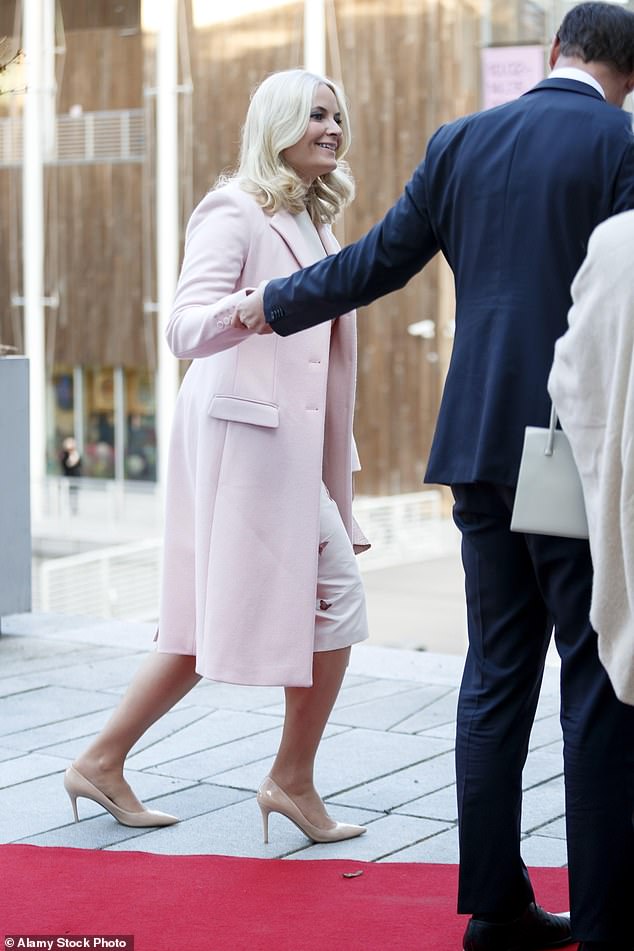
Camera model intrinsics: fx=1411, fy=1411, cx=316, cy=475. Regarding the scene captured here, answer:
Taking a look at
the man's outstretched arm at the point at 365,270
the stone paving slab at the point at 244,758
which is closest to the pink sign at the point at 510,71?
the stone paving slab at the point at 244,758

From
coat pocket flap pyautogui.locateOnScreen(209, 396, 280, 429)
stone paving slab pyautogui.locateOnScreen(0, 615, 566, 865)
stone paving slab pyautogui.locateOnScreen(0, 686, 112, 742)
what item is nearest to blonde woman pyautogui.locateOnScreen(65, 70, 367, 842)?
coat pocket flap pyautogui.locateOnScreen(209, 396, 280, 429)

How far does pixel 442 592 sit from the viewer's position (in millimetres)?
15938

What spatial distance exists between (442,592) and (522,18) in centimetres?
816

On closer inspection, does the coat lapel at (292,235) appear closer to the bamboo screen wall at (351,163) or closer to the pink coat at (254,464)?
the pink coat at (254,464)

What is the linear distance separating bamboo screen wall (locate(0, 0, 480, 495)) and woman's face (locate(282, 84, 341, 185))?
1424 cm

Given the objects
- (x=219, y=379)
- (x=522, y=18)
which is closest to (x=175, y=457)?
(x=219, y=379)

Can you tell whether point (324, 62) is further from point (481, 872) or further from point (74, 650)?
point (481, 872)

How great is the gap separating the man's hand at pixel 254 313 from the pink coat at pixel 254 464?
12.4 inches

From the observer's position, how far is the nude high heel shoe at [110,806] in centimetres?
323

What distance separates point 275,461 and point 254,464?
46mm

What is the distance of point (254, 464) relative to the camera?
304 cm

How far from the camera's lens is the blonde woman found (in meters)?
3.03

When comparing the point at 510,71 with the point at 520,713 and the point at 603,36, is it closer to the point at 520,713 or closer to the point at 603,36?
the point at 603,36

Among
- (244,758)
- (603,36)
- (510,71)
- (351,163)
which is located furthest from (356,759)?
(351,163)
